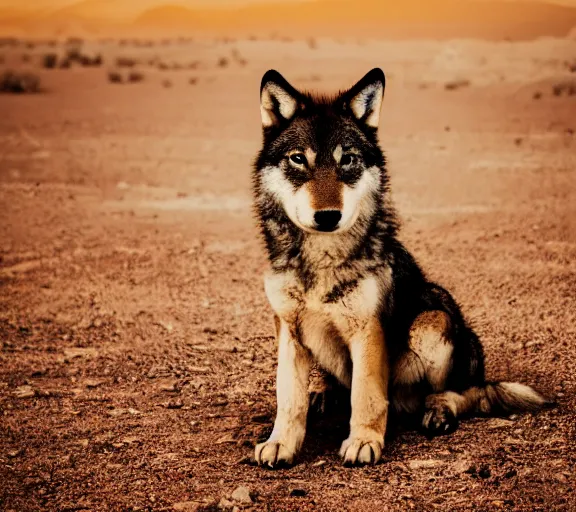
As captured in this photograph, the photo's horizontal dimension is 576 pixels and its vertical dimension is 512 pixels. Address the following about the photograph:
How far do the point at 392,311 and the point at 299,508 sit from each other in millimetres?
1224

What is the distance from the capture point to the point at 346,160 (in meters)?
4.19

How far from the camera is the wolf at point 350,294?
160 inches

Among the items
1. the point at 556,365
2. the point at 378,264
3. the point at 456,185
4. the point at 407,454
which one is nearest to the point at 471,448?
the point at 407,454

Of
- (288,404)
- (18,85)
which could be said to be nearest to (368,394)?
(288,404)

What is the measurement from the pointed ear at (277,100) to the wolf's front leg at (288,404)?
1225 mm

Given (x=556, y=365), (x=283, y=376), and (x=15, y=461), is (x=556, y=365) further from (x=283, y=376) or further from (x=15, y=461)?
(x=15, y=461)

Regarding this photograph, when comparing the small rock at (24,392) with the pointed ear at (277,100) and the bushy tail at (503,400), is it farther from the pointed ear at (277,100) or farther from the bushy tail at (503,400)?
the bushy tail at (503,400)

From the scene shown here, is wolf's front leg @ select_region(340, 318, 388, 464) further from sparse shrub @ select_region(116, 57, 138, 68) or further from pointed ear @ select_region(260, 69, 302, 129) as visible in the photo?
sparse shrub @ select_region(116, 57, 138, 68)

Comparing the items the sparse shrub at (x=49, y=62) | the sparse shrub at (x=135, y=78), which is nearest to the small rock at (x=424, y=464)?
the sparse shrub at (x=135, y=78)

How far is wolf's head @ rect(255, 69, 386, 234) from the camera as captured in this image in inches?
155

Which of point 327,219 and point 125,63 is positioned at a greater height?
point 125,63

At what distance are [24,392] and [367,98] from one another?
326 centimetres

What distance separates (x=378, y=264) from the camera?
4262 millimetres

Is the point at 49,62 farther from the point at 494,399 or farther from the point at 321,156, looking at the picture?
the point at 494,399
